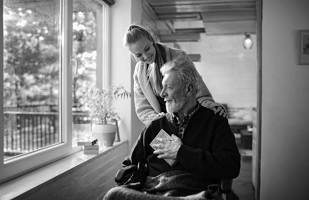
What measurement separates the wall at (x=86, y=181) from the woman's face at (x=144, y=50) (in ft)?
3.09

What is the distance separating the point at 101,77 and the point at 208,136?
2028 millimetres

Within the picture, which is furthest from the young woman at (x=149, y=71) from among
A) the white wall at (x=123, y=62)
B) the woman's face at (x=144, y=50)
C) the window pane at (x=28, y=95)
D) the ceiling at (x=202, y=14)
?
the window pane at (x=28, y=95)

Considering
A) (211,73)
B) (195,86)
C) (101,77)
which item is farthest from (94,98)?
(211,73)

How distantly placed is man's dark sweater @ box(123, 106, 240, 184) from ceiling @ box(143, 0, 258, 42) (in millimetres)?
2520

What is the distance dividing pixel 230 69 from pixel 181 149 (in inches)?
286

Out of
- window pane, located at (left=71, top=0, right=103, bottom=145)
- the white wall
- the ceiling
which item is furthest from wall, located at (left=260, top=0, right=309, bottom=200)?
window pane, located at (left=71, top=0, right=103, bottom=145)

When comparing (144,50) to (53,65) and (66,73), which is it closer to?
(66,73)

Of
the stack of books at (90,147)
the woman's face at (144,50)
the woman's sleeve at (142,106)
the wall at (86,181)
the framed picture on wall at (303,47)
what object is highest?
the framed picture on wall at (303,47)

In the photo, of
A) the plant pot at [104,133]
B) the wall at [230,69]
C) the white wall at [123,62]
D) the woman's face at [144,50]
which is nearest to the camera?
the woman's face at [144,50]

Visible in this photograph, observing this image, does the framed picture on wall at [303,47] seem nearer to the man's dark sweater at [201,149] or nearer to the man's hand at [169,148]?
the man's dark sweater at [201,149]

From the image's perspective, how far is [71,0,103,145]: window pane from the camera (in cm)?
340

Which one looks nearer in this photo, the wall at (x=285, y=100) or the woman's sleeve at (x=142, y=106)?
the woman's sleeve at (x=142, y=106)

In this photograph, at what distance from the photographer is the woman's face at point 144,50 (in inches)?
85.9

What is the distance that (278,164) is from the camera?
136 inches
